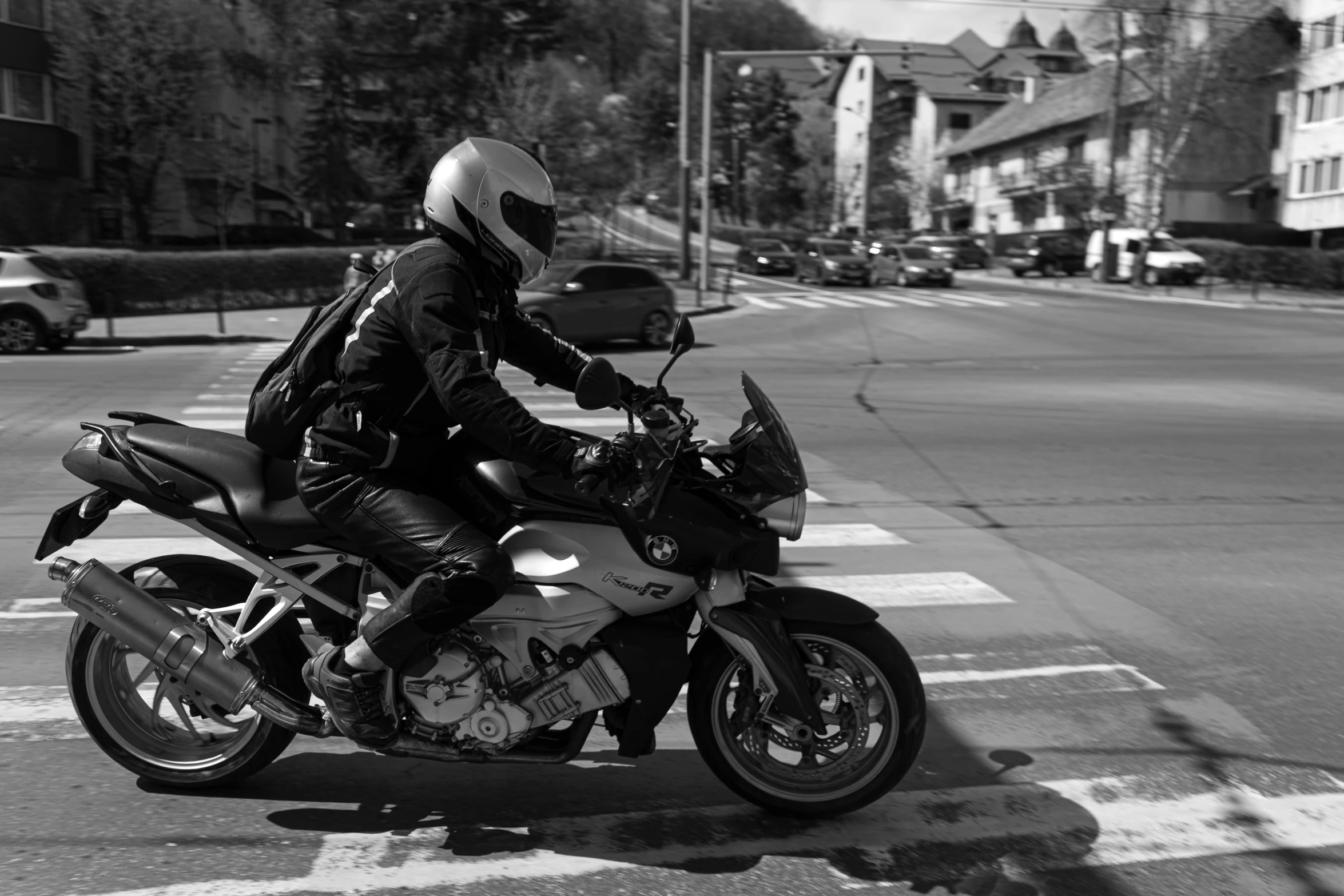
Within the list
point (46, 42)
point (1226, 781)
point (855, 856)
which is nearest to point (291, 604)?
point (855, 856)

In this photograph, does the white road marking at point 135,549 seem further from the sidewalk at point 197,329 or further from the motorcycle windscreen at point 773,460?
the sidewalk at point 197,329

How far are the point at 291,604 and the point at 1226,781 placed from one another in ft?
9.82

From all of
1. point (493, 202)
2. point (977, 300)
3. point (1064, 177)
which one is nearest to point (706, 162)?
point (977, 300)

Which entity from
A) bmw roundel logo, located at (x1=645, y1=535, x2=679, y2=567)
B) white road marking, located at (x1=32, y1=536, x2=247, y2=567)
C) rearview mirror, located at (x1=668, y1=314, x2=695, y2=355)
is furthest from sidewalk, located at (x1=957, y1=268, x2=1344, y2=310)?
bmw roundel logo, located at (x1=645, y1=535, x2=679, y2=567)

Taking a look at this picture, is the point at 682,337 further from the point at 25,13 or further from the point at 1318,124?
the point at 1318,124

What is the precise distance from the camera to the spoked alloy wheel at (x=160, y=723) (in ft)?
12.9

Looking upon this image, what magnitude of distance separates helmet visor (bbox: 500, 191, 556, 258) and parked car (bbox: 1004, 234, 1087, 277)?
172ft

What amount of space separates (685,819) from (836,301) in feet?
113

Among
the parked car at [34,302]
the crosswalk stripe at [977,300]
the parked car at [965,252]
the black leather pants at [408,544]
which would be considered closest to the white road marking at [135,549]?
the black leather pants at [408,544]

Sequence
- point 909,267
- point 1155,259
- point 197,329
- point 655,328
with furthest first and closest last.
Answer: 1. point 1155,259
2. point 909,267
3. point 197,329
4. point 655,328

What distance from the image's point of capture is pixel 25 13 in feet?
136

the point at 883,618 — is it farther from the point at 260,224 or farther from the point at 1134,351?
the point at 260,224

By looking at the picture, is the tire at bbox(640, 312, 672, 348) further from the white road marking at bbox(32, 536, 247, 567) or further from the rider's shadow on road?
the rider's shadow on road

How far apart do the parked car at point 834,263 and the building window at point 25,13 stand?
87.7 feet
